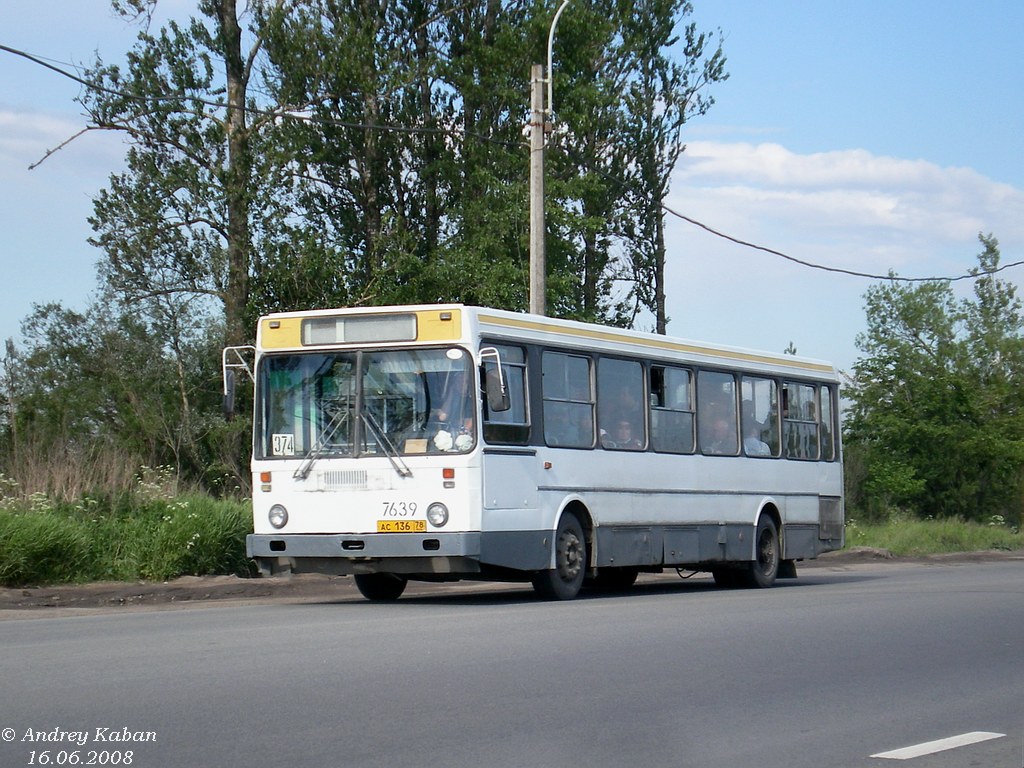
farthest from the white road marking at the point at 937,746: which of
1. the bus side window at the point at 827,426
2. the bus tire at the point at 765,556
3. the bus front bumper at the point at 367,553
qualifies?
the bus side window at the point at 827,426

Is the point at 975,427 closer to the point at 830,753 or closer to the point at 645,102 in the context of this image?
the point at 645,102

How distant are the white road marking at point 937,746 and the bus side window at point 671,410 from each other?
10360 millimetres

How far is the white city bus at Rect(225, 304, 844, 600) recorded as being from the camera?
14930 millimetres

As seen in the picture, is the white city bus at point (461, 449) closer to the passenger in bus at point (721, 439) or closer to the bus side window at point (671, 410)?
the bus side window at point (671, 410)

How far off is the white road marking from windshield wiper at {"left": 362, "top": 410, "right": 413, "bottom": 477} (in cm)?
792

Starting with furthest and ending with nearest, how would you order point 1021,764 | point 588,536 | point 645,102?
point 645,102, point 588,536, point 1021,764

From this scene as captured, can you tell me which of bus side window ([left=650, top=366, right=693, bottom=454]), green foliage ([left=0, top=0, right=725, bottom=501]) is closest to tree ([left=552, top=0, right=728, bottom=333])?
green foliage ([left=0, top=0, right=725, bottom=501])

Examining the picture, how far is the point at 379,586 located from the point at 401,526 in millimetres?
2149

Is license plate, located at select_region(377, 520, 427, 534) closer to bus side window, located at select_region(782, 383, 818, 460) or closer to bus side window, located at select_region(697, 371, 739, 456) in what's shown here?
bus side window, located at select_region(697, 371, 739, 456)

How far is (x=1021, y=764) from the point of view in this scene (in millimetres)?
7133

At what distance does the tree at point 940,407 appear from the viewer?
4597 centimetres

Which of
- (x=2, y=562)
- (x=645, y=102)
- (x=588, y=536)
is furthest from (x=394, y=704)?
(x=645, y=102)

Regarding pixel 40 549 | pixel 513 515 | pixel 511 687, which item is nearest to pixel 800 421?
pixel 513 515

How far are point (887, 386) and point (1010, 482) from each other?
→ 193 inches
